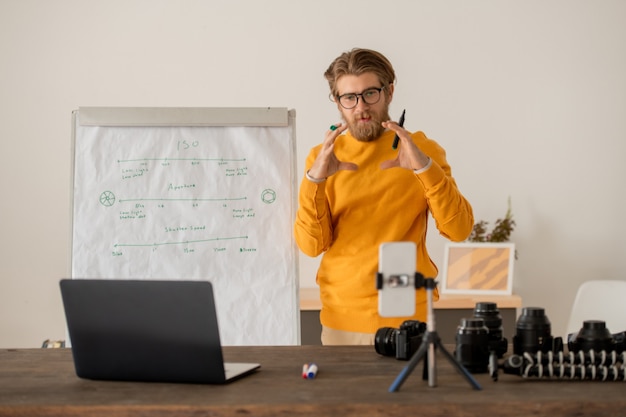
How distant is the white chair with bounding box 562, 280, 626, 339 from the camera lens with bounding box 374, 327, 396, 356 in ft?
4.51

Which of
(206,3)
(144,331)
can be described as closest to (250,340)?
A: (144,331)

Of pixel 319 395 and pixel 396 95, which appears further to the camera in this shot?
pixel 396 95

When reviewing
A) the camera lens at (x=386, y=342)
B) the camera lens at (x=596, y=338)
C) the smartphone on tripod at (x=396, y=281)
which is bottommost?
the camera lens at (x=386, y=342)

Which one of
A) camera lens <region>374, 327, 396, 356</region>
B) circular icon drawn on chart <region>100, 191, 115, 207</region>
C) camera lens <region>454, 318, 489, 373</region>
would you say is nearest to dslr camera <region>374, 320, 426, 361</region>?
camera lens <region>374, 327, 396, 356</region>

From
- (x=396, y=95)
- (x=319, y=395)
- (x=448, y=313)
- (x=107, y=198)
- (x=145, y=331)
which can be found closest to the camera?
(x=319, y=395)

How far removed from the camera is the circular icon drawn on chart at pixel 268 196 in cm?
274

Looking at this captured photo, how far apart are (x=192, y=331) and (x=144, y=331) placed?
0.11 m

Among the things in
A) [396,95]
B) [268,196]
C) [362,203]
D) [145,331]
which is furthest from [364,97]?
[396,95]

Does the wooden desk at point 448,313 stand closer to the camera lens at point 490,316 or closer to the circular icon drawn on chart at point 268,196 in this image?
the circular icon drawn on chart at point 268,196

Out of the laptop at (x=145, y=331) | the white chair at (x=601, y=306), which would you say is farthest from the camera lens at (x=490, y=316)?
the white chair at (x=601, y=306)

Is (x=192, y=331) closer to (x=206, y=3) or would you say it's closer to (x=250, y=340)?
(x=250, y=340)

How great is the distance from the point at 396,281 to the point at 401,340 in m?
0.31

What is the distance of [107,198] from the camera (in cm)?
274

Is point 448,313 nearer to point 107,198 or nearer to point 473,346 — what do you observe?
point 107,198
